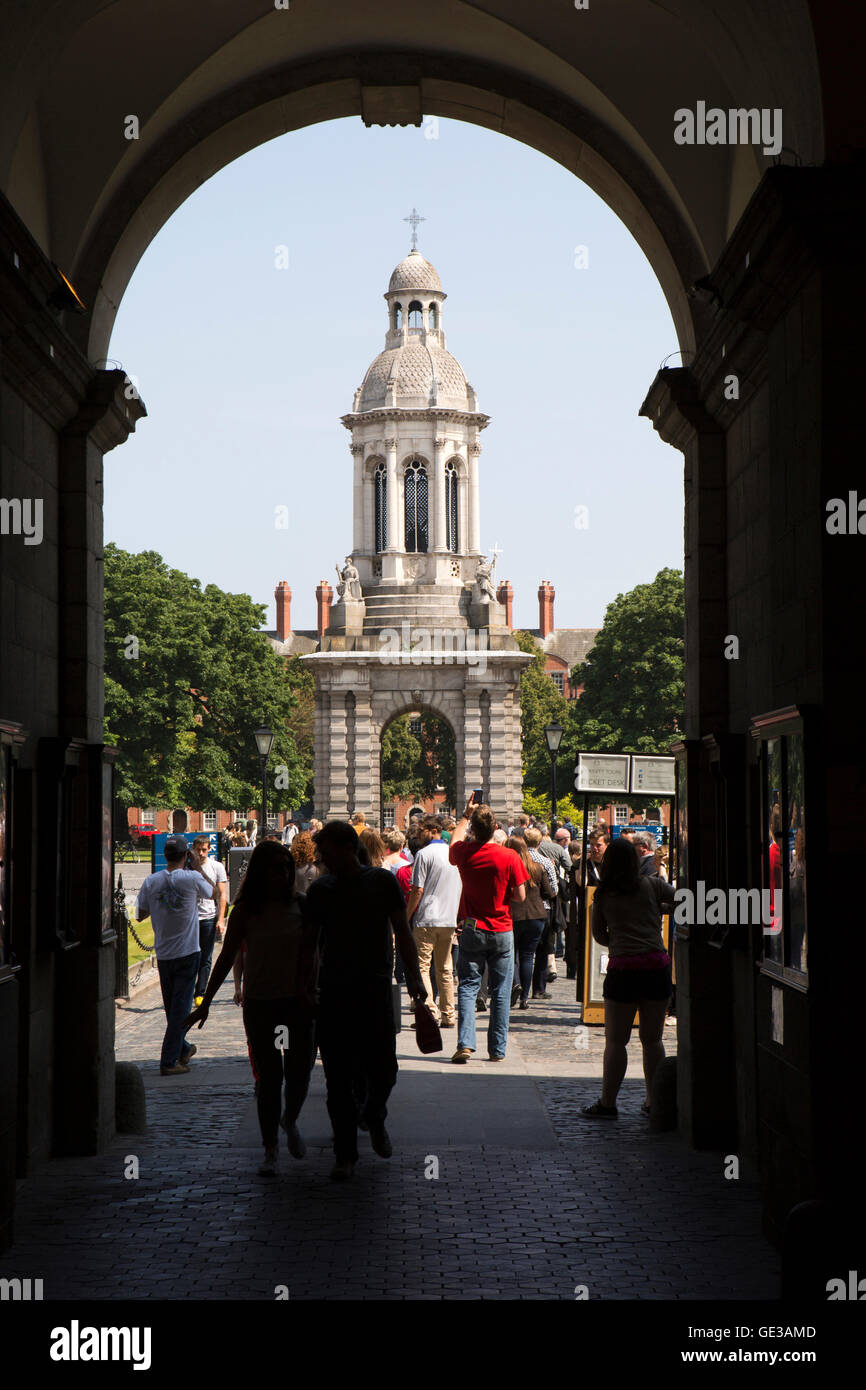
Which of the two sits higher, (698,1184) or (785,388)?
(785,388)

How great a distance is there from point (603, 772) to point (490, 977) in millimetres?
2516

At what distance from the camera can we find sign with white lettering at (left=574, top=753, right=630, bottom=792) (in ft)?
50.3

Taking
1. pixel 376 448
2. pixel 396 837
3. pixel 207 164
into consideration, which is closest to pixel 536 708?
pixel 376 448

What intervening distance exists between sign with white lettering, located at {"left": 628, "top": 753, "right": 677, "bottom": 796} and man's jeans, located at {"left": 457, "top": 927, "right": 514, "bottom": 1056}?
228 cm

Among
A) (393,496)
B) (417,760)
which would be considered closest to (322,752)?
(393,496)

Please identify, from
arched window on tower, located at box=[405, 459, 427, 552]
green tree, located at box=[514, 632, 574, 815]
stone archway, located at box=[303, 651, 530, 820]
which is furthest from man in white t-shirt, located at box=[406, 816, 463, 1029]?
green tree, located at box=[514, 632, 574, 815]

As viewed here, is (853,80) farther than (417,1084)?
No

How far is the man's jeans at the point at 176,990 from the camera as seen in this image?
1328cm

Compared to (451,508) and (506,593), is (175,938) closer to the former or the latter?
(451,508)

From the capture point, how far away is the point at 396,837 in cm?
1842

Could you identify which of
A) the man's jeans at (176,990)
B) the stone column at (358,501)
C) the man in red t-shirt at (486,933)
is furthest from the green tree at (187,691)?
the man in red t-shirt at (486,933)

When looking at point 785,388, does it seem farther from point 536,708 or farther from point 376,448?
point 536,708

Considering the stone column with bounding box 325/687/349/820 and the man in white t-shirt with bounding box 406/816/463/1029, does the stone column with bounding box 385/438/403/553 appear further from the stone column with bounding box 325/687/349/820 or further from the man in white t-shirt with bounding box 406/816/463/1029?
the man in white t-shirt with bounding box 406/816/463/1029

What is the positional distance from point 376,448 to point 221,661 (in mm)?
14040
